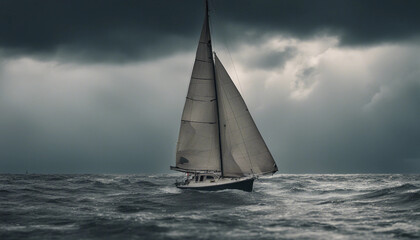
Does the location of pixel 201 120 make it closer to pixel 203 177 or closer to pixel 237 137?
pixel 237 137

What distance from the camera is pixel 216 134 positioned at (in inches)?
2109

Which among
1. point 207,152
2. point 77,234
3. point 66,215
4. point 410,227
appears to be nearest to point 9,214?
point 66,215

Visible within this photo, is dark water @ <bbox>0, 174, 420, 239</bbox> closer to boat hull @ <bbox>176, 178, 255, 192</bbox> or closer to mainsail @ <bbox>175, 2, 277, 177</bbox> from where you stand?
boat hull @ <bbox>176, 178, 255, 192</bbox>

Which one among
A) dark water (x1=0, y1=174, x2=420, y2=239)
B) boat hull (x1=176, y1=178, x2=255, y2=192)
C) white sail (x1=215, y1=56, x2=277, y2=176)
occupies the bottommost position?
dark water (x1=0, y1=174, x2=420, y2=239)

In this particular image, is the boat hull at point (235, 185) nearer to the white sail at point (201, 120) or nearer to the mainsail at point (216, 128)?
the mainsail at point (216, 128)

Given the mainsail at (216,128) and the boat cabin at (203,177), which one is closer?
the mainsail at (216,128)

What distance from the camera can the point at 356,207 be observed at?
134ft

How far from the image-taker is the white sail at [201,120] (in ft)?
172

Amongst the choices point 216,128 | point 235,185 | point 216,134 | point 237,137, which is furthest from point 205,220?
point 216,128

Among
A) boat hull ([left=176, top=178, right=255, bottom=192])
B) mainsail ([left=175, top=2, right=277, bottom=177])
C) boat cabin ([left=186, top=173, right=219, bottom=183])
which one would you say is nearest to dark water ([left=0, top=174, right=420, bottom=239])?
boat hull ([left=176, top=178, right=255, bottom=192])

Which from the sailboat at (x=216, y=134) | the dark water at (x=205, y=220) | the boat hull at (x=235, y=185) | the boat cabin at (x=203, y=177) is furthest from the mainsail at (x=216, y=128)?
the dark water at (x=205, y=220)

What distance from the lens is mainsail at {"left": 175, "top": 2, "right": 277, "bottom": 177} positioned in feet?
167

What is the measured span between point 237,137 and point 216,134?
3.30m

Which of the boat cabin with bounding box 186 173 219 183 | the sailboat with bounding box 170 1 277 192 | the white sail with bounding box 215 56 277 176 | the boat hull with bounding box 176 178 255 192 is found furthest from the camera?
the boat cabin with bounding box 186 173 219 183
